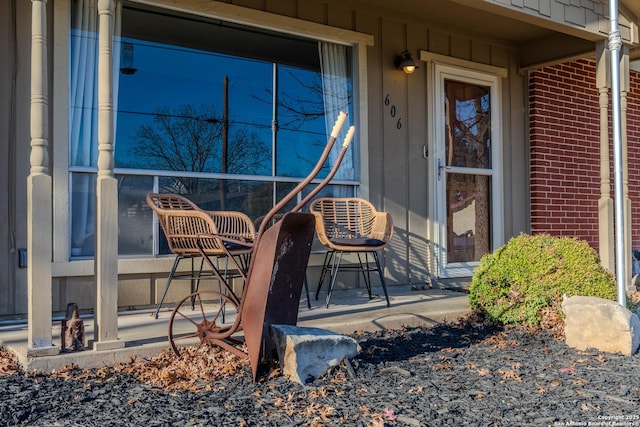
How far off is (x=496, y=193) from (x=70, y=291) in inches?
150

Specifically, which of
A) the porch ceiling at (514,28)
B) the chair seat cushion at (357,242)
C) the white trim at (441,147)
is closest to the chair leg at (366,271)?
the chair seat cushion at (357,242)

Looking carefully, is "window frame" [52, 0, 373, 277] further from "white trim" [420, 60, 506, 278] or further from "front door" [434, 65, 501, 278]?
"front door" [434, 65, 501, 278]

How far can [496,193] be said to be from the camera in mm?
5516

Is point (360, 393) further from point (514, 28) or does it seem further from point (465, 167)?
point (514, 28)

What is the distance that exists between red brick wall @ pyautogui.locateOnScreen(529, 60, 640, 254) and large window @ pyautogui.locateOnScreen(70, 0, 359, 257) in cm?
212

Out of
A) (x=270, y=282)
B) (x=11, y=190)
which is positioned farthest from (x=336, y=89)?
(x=270, y=282)

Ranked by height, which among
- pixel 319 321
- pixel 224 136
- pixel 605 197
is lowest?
pixel 319 321

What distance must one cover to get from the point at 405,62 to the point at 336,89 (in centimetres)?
64

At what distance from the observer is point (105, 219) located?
2.56 metres

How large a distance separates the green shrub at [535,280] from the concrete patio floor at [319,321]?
29 cm

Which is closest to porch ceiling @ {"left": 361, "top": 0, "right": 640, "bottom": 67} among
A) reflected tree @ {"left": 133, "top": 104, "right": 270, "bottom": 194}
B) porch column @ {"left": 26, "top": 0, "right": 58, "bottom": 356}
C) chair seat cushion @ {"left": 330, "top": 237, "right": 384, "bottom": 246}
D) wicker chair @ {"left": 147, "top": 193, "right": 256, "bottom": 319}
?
reflected tree @ {"left": 133, "top": 104, "right": 270, "bottom": 194}

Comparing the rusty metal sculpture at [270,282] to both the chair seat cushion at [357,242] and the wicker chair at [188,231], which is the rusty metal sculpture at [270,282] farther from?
the chair seat cushion at [357,242]

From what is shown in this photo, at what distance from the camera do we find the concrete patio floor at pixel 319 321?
2514 millimetres

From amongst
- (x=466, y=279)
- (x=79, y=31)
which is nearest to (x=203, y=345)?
(x=79, y=31)
